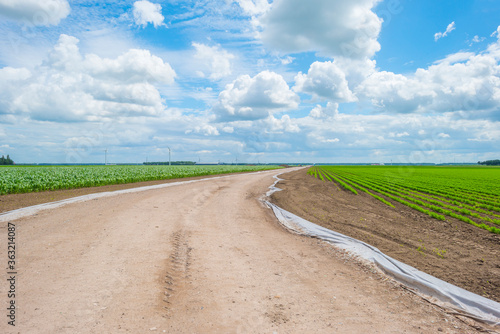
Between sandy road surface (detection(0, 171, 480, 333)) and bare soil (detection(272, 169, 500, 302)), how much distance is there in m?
1.66

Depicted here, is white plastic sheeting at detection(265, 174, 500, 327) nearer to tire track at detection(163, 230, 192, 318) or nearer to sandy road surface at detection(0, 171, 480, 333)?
sandy road surface at detection(0, 171, 480, 333)

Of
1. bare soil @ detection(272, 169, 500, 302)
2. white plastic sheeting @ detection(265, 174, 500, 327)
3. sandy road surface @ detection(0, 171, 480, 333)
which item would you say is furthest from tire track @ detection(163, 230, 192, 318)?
bare soil @ detection(272, 169, 500, 302)

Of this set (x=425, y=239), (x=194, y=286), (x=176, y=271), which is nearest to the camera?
(x=194, y=286)

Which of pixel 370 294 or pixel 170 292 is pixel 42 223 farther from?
pixel 370 294

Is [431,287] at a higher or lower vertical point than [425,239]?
higher

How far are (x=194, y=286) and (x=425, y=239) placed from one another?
25.8ft

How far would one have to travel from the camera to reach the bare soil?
20.8ft

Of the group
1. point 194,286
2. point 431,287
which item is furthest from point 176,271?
point 431,287

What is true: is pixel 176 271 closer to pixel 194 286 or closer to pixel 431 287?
pixel 194 286

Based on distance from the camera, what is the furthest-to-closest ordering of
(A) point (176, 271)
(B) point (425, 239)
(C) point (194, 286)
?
1. (B) point (425, 239)
2. (A) point (176, 271)
3. (C) point (194, 286)

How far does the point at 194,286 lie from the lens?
5402 millimetres

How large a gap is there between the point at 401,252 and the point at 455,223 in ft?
20.3

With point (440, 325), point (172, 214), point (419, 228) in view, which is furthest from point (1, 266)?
point (419, 228)

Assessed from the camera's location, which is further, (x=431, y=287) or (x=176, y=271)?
(x=176, y=271)
